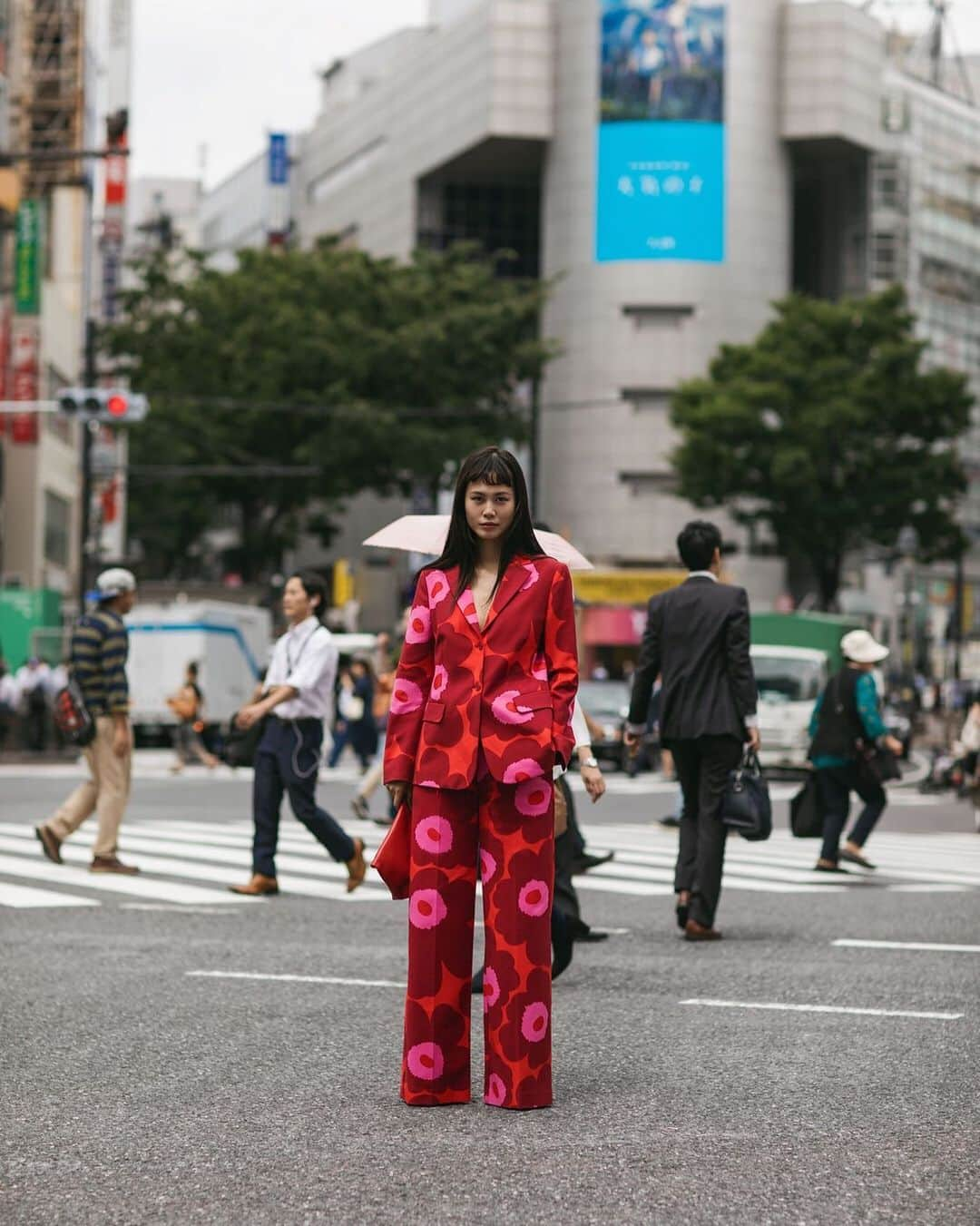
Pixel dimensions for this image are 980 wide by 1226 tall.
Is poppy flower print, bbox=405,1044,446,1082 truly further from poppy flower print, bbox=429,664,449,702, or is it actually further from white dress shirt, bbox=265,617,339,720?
white dress shirt, bbox=265,617,339,720

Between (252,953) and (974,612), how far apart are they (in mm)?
75872

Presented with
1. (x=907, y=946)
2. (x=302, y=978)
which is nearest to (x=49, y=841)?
(x=302, y=978)

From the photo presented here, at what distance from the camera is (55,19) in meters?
61.3

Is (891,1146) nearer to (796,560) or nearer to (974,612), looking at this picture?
(796,560)

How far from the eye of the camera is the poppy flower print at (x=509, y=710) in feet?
18.6

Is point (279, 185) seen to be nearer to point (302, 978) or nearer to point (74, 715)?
point (74, 715)

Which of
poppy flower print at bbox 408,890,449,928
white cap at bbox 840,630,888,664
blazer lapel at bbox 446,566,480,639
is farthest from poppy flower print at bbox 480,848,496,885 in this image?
white cap at bbox 840,630,888,664

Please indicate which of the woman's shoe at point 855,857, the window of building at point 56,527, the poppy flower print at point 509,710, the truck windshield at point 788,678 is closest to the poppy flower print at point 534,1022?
the poppy flower print at point 509,710

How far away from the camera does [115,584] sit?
12805mm

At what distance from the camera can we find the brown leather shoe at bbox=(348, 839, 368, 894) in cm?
1212

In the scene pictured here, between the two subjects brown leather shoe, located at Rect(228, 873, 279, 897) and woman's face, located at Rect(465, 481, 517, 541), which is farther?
brown leather shoe, located at Rect(228, 873, 279, 897)

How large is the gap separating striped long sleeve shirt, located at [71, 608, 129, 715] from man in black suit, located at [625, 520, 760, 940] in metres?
3.97

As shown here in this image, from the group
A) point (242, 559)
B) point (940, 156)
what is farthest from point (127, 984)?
point (940, 156)

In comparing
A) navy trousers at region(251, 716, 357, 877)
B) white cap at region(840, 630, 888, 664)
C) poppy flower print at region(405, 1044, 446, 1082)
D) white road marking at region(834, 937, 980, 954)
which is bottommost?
white road marking at region(834, 937, 980, 954)
